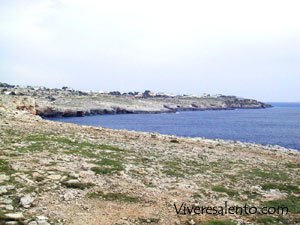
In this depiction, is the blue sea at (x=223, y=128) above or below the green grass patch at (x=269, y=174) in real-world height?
below

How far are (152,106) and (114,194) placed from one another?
164m

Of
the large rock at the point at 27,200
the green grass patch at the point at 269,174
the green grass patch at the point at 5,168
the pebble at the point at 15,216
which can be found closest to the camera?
the pebble at the point at 15,216

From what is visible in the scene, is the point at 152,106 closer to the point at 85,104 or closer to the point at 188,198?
the point at 85,104

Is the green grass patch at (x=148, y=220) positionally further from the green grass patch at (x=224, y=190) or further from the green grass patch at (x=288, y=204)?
the green grass patch at (x=288, y=204)

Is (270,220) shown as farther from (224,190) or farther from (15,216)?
(15,216)

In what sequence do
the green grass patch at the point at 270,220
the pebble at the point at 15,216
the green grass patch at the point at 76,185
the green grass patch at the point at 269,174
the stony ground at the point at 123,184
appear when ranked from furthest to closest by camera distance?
the green grass patch at the point at 269,174
the green grass patch at the point at 76,185
the green grass patch at the point at 270,220
the stony ground at the point at 123,184
the pebble at the point at 15,216

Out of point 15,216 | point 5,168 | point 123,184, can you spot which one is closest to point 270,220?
point 123,184

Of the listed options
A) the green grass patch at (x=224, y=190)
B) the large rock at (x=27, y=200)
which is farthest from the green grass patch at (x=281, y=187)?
the large rock at (x=27, y=200)

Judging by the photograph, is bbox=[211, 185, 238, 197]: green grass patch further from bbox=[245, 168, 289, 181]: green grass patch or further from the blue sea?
the blue sea

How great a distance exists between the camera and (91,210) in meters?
10.1

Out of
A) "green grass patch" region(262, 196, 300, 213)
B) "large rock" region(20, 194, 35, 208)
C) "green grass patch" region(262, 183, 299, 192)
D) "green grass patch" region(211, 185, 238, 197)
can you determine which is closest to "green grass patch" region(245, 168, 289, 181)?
"green grass patch" region(262, 183, 299, 192)

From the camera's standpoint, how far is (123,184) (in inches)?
509

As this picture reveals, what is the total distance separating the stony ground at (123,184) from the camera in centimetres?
988

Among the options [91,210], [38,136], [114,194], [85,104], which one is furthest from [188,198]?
[85,104]
